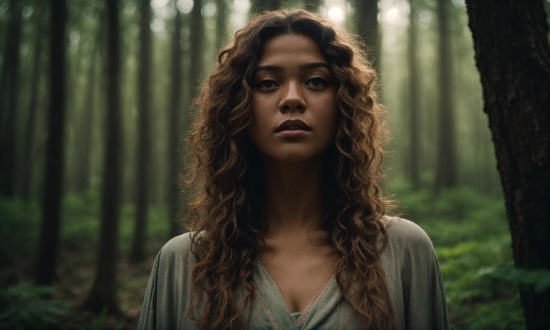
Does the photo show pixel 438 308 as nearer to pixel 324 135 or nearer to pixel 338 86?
pixel 324 135

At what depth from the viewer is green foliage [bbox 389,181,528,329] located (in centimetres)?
374

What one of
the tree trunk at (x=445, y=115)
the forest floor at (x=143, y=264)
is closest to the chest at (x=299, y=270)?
the forest floor at (x=143, y=264)

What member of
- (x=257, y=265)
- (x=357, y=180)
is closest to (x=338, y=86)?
(x=357, y=180)

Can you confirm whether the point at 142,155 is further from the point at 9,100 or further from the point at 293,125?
the point at 293,125

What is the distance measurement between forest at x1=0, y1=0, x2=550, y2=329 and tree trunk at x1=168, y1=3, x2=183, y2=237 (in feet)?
0.15

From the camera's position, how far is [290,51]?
6.91 ft

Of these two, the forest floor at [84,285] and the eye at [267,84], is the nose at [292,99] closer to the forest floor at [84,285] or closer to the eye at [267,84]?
the eye at [267,84]

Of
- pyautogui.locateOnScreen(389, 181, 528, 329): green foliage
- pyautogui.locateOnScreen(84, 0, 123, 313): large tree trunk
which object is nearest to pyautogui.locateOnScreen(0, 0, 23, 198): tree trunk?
pyautogui.locateOnScreen(84, 0, 123, 313): large tree trunk

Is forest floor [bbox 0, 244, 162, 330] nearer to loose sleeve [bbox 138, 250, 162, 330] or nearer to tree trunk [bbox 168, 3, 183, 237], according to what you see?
tree trunk [bbox 168, 3, 183, 237]

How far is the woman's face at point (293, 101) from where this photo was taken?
6.60 ft

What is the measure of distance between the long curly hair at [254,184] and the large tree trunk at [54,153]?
291 inches

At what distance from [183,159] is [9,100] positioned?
19.0m

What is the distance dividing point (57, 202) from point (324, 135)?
852cm

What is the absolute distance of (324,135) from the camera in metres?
2.09
